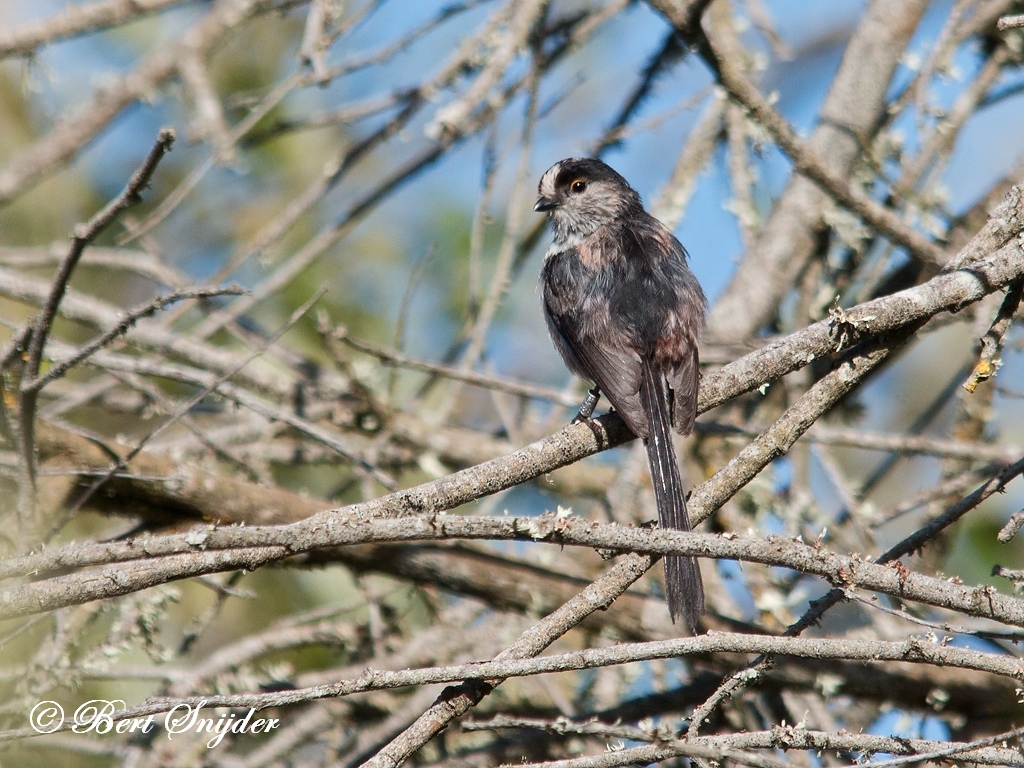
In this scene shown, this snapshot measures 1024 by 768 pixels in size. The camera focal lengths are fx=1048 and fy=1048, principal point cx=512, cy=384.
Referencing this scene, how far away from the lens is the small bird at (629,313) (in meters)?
3.19

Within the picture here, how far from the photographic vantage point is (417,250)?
6359 millimetres

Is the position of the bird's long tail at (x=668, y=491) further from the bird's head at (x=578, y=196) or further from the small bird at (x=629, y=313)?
the bird's head at (x=578, y=196)

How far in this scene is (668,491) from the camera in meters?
3.09

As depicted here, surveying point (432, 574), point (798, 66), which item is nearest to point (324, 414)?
point (432, 574)

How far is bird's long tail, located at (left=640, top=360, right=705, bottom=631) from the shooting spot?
281 centimetres

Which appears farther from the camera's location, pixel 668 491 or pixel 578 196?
pixel 578 196

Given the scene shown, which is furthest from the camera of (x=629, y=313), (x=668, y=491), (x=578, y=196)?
(x=578, y=196)

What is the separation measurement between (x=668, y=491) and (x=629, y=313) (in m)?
0.96
